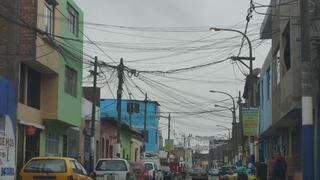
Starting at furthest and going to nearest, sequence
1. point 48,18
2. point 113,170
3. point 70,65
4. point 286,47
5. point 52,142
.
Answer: point 70,65, point 52,142, point 48,18, point 113,170, point 286,47

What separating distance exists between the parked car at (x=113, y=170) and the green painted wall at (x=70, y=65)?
5119 millimetres

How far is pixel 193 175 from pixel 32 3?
126 feet

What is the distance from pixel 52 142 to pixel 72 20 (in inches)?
271

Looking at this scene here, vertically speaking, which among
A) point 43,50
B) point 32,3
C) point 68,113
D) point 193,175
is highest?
point 32,3

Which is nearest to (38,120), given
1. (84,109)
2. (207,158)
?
(84,109)

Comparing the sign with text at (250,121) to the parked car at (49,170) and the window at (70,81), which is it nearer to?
the window at (70,81)

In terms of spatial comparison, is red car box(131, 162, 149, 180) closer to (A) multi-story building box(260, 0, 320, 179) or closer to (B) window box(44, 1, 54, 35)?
(A) multi-story building box(260, 0, 320, 179)

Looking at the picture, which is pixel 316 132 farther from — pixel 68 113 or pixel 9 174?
pixel 68 113

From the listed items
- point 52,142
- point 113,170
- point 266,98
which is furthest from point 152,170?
point 113,170

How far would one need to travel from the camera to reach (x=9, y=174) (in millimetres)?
21188

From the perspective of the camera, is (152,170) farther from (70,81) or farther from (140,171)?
(70,81)

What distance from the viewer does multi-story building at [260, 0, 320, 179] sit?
20.7 metres

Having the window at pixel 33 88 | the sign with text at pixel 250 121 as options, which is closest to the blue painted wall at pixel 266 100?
the sign with text at pixel 250 121

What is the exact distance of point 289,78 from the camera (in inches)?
912
